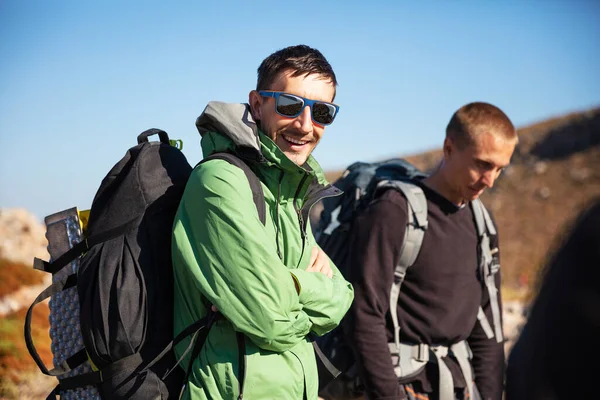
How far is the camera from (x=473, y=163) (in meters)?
4.36

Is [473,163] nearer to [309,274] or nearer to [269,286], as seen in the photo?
[309,274]

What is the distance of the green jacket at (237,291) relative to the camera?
8.78ft

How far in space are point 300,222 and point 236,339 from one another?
750 millimetres

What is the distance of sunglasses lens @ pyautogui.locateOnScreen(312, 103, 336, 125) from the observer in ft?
10.6

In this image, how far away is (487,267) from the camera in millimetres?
4426

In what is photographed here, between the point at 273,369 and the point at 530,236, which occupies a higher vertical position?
the point at 273,369

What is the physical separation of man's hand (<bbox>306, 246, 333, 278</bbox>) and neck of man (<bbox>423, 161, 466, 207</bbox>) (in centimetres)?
147

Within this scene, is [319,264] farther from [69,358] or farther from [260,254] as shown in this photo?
[69,358]

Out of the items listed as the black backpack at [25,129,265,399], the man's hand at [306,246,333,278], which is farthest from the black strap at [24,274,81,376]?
the man's hand at [306,246,333,278]

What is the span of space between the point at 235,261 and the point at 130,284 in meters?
0.50

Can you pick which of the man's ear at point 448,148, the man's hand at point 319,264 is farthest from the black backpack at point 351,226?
the man's hand at point 319,264

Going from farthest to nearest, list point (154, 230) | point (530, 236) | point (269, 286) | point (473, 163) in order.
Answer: point (530, 236), point (473, 163), point (154, 230), point (269, 286)

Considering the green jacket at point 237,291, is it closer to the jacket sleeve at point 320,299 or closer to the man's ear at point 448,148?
the jacket sleeve at point 320,299

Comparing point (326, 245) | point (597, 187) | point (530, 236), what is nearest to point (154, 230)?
point (326, 245)
